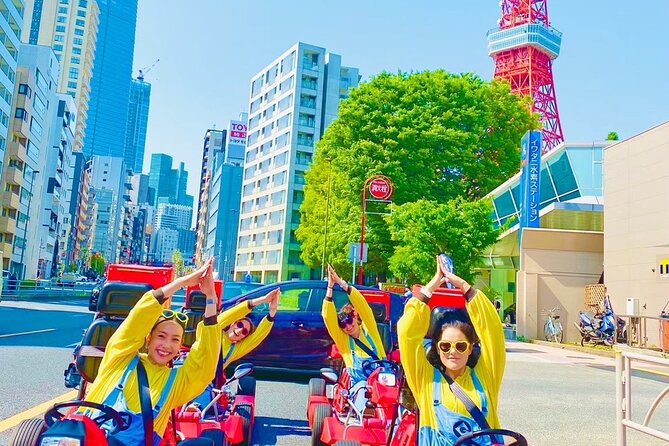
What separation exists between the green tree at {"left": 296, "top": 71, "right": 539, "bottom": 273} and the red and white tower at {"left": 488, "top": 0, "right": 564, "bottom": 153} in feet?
83.0

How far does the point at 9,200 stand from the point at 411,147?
3836cm

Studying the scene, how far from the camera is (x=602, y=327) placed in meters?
18.7

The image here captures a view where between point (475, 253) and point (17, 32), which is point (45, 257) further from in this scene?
point (475, 253)

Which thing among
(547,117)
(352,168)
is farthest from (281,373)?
(547,117)

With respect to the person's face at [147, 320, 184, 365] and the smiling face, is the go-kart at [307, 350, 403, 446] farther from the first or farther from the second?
the person's face at [147, 320, 184, 365]

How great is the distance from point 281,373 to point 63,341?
516 centimetres

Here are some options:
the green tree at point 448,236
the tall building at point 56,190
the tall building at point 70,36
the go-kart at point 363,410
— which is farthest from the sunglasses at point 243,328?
the tall building at point 70,36

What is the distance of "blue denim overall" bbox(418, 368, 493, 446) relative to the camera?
3055mm

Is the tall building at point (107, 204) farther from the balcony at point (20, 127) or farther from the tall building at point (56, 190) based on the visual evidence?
the balcony at point (20, 127)

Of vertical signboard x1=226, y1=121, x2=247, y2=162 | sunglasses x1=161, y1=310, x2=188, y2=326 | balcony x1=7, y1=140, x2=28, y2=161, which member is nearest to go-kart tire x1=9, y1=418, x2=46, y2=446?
sunglasses x1=161, y1=310, x2=188, y2=326

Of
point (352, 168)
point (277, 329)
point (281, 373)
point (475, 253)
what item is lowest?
point (281, 373)

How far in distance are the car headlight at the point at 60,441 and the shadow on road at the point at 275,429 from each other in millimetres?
3080

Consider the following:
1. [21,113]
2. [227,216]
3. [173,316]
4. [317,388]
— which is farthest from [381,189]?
[227,216]

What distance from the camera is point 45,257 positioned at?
68.1 metres
